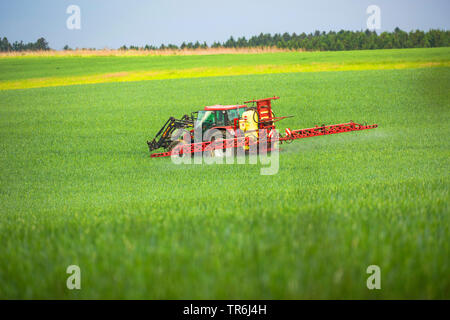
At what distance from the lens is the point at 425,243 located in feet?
12.8

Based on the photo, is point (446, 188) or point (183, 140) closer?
point (446, 188)

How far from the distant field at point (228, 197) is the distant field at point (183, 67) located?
501cm

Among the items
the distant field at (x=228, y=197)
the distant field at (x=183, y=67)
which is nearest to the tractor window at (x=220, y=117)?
the distant field at (x=228, y=197)

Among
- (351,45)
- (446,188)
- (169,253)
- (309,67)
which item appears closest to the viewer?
(169,253)

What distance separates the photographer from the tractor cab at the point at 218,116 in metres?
16.5

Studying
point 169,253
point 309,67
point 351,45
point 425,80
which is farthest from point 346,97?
point 351,45

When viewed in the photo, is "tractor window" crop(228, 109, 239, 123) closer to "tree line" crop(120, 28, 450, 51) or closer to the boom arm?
the boom arm

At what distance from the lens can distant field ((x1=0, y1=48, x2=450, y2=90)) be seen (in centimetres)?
4359

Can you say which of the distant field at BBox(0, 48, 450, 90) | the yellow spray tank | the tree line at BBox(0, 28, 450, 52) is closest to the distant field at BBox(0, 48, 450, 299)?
the yellow spray tank

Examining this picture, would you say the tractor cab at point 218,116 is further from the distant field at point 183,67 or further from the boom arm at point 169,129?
the distant field at point 183,67

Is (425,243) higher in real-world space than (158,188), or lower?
higher

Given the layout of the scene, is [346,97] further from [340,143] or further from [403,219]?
[403,219]

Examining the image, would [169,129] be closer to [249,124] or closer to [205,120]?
[205,120]
